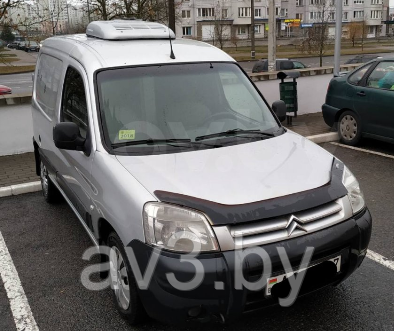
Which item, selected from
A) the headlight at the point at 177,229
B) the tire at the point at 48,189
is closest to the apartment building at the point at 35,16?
the tire at the point at 48,189

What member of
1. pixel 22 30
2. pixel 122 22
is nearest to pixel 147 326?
pixel 122 22

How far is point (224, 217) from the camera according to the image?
2629 mm

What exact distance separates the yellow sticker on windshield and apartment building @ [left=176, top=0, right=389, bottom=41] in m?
64.2

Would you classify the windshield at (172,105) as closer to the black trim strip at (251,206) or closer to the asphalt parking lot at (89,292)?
the black trim strip at (251,206)

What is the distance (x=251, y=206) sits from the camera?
269 cm

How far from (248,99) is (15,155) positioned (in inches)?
209

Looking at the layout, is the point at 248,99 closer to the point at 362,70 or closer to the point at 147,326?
the point at 147,326

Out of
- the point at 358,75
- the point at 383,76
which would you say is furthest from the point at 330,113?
the point at 383,76

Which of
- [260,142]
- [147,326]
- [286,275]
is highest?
[260,142]

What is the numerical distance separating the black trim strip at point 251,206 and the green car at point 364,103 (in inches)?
201

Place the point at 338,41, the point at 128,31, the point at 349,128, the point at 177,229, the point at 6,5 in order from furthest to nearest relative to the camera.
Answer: the point at 338,41
the point at 6,5
the point at 349,128
the point at 128,31
the point at 177,229

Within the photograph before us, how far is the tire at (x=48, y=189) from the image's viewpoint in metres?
5.64

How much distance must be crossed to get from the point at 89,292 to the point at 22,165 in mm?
4305

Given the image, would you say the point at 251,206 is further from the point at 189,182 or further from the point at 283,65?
the point at 283,65
